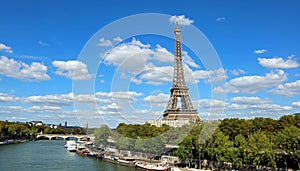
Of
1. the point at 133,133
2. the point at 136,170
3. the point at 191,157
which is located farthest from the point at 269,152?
the point at 133,133

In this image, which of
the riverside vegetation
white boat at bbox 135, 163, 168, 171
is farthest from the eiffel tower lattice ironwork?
white boat at bbox 135, 163, 168, 171

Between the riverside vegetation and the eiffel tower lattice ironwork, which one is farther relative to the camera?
the eiffel tower lattice ironwork

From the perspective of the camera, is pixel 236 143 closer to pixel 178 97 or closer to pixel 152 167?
pixel 152 167

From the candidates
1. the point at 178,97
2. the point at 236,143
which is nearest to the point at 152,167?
the point at 236,143

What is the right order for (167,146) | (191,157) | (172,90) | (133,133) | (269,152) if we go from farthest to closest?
(172,90) < (133,133) < (167,146) < (191,157) < (269,152)

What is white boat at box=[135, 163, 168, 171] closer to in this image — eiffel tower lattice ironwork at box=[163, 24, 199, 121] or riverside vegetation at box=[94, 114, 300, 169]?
riverside vegetation at box=[94, 114, 300, 169]

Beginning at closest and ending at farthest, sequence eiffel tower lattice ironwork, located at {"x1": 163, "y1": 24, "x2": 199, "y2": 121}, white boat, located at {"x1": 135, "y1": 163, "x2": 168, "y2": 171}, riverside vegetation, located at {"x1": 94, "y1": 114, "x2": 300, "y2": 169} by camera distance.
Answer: riverside vegetation, located at {"x1": 94, "y1": 114, "x2": 300, "y2": 169} → white boat, located at {"x1": 135, "y1": 163, "x2": 168, "y2": 171} → eiffel tower lattice ironwork, located at {"x1": 163, "y1": 24, "x2": 199, "y2": 121}

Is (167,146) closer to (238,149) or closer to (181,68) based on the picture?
(238,149)
